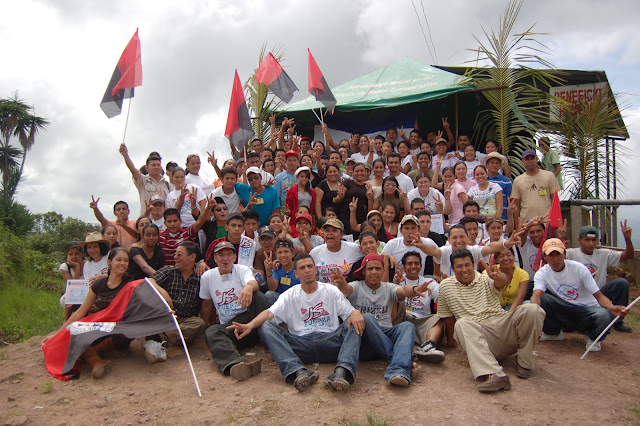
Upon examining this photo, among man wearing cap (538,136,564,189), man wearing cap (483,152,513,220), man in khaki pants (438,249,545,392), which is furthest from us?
man wearing cap (538,136,564,189)

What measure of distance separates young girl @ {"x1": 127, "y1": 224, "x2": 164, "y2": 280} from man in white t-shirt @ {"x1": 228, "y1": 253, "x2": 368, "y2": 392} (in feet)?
5.55

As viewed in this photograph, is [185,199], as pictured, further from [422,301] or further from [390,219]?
[422,301]

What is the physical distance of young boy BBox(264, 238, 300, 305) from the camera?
574 cm

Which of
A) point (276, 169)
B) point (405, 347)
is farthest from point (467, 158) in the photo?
point (405, 347)

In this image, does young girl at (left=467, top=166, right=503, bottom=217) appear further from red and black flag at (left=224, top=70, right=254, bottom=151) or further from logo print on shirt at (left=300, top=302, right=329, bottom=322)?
red and black flag at (left=224, top=70, right=254, bottom=151)

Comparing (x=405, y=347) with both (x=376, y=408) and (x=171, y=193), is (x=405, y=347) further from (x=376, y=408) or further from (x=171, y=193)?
(x=171, y=193)

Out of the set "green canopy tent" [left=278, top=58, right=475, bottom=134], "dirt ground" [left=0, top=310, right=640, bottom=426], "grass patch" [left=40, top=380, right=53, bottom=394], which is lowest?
"grass patch" [left=40, top=380, right=53, bottom=394]

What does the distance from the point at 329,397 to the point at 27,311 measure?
9.76 m

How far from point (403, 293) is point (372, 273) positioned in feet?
1.31

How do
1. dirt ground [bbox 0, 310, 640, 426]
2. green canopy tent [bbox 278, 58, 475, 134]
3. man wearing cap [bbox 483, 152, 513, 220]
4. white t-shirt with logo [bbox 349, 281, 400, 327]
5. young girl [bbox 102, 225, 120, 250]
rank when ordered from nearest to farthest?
dirt ground [bbox 0, 310, 640, 426]
white t-shirt with logo [bbox 349, 281, 400, 327]
young girl [bbox 102, 225, 120, 250]
man wearing cap [bbox 483, 152, 513, 220]
green canopy tent [bbox 278, 58, 475, 134]

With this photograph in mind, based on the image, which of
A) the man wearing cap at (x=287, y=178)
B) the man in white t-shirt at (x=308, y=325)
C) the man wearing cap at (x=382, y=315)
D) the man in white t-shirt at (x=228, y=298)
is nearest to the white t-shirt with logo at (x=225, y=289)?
the man in white t-shirt at (x=228, y=298)

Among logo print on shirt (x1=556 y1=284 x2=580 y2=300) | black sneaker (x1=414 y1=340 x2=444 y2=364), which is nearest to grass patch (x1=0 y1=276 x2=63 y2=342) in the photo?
black sneaker (x1=414 y1=340 x2=444 y2=364)

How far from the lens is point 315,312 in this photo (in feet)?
16.5

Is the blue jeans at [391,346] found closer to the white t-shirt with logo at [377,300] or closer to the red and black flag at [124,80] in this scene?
the white t-shirt with logo at [377,300]
